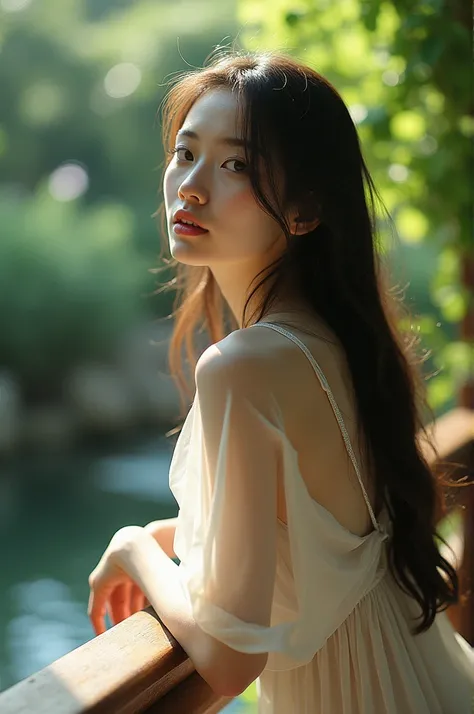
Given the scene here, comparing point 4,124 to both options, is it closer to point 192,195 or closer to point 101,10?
point 101,10

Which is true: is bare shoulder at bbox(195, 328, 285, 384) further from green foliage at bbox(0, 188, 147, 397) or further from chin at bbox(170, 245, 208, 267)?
green foliage at bbox(0, 188, 147, 397)

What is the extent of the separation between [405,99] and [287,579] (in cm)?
118

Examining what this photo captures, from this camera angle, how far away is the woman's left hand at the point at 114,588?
91 centimetres

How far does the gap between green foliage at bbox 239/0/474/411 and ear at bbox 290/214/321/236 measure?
0.80 metres

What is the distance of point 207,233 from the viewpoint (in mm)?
861

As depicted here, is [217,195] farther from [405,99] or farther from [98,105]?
[98,105]

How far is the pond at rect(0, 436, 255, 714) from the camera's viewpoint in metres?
4.61

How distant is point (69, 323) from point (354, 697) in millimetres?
6986

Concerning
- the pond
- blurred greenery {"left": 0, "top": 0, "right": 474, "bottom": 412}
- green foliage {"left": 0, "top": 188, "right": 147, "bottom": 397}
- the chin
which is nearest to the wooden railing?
the chin

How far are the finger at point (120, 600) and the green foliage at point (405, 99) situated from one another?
3.08ft

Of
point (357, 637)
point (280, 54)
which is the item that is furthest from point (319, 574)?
point (280, 54)

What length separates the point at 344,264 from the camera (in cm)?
94

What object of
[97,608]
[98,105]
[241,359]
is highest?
[98,105]

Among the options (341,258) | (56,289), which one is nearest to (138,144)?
(56,289)
